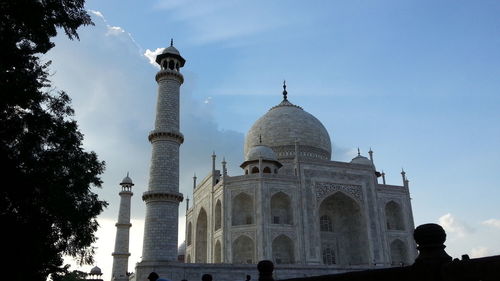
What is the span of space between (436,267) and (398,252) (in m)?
30.1

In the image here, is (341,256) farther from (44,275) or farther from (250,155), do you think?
(44,275)

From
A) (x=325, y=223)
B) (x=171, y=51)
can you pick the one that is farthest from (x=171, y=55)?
(x=325, y=223)

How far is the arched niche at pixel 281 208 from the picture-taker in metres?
28.6

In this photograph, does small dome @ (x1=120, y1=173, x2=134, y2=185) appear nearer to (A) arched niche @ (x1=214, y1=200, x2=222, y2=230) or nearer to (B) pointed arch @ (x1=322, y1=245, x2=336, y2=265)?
(A) arched niche @ (x1=214, y1=200, x2=222, y2=230)

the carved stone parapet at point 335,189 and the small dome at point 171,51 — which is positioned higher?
the small dome at point 171,51

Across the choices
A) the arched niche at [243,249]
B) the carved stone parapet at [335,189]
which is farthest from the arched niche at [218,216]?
the carved stone parapet at [335,189]

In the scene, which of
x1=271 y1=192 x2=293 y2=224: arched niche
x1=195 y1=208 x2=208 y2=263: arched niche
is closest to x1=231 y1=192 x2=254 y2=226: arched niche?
x1=271 y1=192 x2=293 y2=224: arched niche

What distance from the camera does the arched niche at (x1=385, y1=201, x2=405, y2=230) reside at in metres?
31.7

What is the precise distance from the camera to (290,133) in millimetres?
35406

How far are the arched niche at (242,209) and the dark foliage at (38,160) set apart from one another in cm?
1388

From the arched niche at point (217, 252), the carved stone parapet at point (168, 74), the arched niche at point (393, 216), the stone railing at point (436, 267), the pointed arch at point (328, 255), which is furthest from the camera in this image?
the arched niche at point (393, 216)

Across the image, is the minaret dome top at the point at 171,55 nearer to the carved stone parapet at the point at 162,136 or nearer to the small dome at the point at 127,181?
the carved stone parapet at the point at 162,136

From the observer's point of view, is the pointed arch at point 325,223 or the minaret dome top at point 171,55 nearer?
the minaret dome top at point 171,55

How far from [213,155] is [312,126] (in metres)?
9.79
